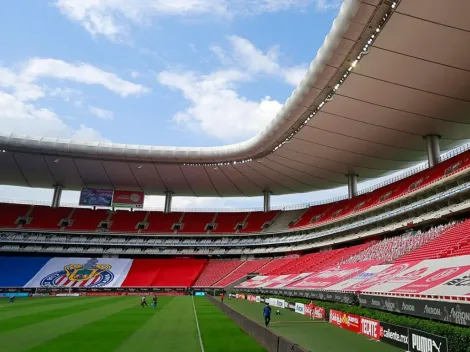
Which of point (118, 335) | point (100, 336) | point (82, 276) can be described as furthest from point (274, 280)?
point (82, 276)

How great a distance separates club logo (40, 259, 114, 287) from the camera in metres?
49.0

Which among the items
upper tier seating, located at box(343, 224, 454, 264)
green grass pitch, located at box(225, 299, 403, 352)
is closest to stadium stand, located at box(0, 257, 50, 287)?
green grass pitch, located at box(225, 299, 403, 352)

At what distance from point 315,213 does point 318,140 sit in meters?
22.1

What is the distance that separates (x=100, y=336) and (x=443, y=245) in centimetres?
1963

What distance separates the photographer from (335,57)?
892 inches

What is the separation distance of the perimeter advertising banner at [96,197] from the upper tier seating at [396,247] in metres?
40.7

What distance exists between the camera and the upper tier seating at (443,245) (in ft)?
66.7

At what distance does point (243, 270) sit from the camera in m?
53.6

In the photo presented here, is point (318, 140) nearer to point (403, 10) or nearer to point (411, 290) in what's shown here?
point (403, 10)

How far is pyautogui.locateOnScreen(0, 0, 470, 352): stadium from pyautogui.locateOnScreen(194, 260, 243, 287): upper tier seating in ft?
1.11

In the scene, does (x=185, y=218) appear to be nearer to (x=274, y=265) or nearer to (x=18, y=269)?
(x=274, y=265)

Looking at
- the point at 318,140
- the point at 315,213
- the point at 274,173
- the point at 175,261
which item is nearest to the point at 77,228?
the point at 175,261

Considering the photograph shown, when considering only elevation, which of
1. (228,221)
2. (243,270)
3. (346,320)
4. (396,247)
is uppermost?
(228,221)

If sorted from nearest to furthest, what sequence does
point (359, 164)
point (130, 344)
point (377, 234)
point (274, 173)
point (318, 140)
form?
point (130, 344), point (318, 140), point (377, 234), point (359, 164), point (274, 173)
